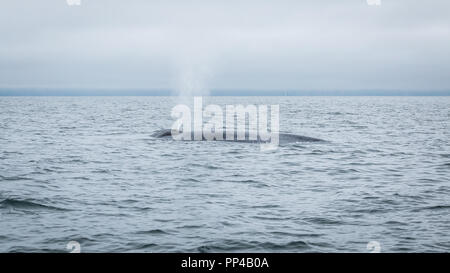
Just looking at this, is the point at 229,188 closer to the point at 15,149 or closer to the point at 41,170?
the point at 41,170

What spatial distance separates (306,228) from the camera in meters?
12.9

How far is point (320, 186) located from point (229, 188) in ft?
10.9

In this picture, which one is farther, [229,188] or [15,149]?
[15,149]

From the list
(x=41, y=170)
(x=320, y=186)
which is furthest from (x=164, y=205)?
(x=41, y=170)

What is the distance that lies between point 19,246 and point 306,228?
6671 mm

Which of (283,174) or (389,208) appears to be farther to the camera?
(283,174)
